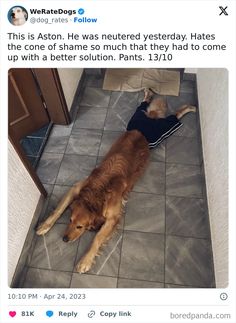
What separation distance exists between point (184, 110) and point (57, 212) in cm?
164

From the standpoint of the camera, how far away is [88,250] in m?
2.20

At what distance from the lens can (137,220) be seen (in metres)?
2.39

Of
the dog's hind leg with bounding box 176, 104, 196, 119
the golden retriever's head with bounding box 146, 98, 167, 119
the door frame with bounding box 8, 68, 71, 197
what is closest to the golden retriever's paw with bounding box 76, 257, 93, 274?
the door frame with bounding box 8, 68, 71, 197

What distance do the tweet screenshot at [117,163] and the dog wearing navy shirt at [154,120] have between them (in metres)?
0.01

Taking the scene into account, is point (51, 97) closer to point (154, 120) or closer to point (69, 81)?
point (69, 81)

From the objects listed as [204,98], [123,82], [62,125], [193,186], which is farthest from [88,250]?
[123,82]

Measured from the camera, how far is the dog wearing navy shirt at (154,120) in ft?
8.79

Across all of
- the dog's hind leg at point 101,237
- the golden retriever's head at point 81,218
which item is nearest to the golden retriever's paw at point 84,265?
the dog's hind leg at point 101,237

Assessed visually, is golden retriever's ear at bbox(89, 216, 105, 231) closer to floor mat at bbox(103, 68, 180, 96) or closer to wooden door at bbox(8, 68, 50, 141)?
wooden door at bbox(8, 68, 50, 141)

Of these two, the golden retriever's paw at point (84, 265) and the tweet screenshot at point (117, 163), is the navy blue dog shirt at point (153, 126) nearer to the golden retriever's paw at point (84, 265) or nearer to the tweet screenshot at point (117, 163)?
the tweet screenshot at point (117, 163)

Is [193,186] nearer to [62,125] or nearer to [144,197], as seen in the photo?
[144,197]
